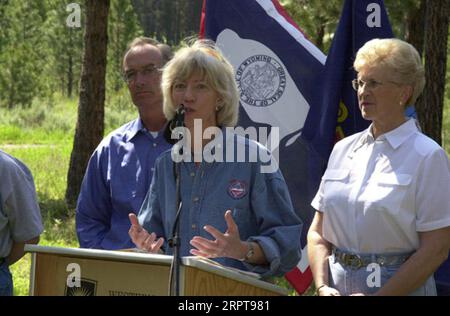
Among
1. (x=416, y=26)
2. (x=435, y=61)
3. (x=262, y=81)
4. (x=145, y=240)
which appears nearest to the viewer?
(x=145, y=240)

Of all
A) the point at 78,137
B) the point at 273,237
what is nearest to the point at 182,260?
the point at 273,237

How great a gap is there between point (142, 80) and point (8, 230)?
38.8 inches

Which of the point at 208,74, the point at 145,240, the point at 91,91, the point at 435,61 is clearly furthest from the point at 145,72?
the point at 91,91

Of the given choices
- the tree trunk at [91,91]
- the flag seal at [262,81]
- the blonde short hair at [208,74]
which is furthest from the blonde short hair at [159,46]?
the tree trunk at [91,91]

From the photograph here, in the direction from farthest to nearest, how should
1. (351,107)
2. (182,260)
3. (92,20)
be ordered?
(92,20), (351,107), (182,260)

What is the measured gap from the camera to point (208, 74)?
11.7 feet

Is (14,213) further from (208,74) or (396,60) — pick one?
(396,60)

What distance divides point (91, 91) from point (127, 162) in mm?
6054

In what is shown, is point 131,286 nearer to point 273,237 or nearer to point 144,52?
point 273,237

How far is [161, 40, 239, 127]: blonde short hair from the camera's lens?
3.56m

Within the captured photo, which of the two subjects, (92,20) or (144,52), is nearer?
(144,52)

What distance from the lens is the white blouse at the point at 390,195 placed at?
341 centimetres

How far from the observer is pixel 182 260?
2783 mm
